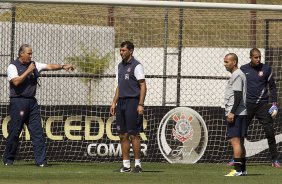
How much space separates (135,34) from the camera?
76.3ft

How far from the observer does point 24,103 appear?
17156 mm

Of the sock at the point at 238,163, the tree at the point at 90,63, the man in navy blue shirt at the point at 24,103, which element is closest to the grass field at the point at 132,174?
the sock at the point at 238,163

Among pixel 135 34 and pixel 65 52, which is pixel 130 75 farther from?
pixel 135 34

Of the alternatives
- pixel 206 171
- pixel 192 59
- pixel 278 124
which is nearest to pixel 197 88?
pixel 192 59

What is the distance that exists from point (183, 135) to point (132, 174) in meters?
4.28

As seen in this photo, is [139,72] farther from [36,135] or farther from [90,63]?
[90,63]

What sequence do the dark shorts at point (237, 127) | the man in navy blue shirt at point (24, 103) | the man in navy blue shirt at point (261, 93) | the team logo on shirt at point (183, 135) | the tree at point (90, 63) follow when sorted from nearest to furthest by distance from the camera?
the dark shorts at point (237, 127) → the man in navy blue shirt at point (24, 103) → the man in navy blue shirt at point (261, 93) → the team logo on shirt at point (183, 135) → the tree at point (90, 63)

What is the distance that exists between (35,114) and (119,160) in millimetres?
2497

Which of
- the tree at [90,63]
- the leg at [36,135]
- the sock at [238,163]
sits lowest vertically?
the sock at [238,163]

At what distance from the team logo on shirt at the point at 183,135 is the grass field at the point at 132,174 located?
731mm

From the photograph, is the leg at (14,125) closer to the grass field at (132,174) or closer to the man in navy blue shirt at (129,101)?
the grass field at (132,174)

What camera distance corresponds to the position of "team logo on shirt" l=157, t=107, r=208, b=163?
19469mm

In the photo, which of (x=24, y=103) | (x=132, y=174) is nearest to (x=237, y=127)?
(x=132, y=174)

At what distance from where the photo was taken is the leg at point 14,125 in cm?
1719
